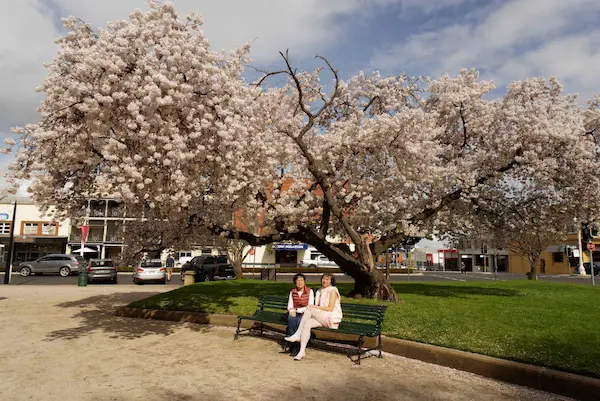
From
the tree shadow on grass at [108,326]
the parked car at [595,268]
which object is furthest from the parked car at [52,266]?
the parked car at [595,268]

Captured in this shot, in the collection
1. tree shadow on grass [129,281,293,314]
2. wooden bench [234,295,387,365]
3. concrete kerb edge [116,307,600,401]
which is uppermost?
wooden bench [234,295,387,365]

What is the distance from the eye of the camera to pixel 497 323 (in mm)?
8594

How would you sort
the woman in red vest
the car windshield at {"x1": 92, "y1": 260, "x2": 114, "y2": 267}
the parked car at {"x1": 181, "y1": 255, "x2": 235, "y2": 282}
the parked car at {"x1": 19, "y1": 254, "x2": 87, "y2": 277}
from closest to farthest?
the woman in red vest → the car windshield at {"x1": 92, "y1": 260, "x2": 114, "y2": 267} → the parked car at {"x1": 181, "y1": 255, "x2": 235, "y2": 282} → the parked car at {"x1": 19, "y1": 254, "x2": 87, "y2": 277}

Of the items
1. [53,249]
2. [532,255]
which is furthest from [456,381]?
[53,249]

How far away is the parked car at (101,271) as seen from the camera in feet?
88.9

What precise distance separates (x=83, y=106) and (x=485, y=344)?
7.95 meters

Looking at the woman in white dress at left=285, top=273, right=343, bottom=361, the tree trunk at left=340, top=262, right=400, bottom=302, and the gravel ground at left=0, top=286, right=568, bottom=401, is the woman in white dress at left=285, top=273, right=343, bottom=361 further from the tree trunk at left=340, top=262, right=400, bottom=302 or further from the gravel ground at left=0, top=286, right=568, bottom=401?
the tree trunk at left=340, top=262, right=400, bottom=302

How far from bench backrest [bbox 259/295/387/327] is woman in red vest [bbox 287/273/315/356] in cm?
80

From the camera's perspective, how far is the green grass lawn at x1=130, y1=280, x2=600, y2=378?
6418mm

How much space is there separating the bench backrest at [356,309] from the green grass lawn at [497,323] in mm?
585

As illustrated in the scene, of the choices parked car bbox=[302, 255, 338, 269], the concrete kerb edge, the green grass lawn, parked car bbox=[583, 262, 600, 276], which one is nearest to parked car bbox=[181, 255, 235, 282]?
the green grass lawn

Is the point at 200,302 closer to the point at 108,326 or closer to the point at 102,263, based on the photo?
the point at 108,326

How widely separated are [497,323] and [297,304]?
4.14 m

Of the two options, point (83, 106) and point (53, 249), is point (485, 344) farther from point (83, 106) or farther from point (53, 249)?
point (53, 249)
